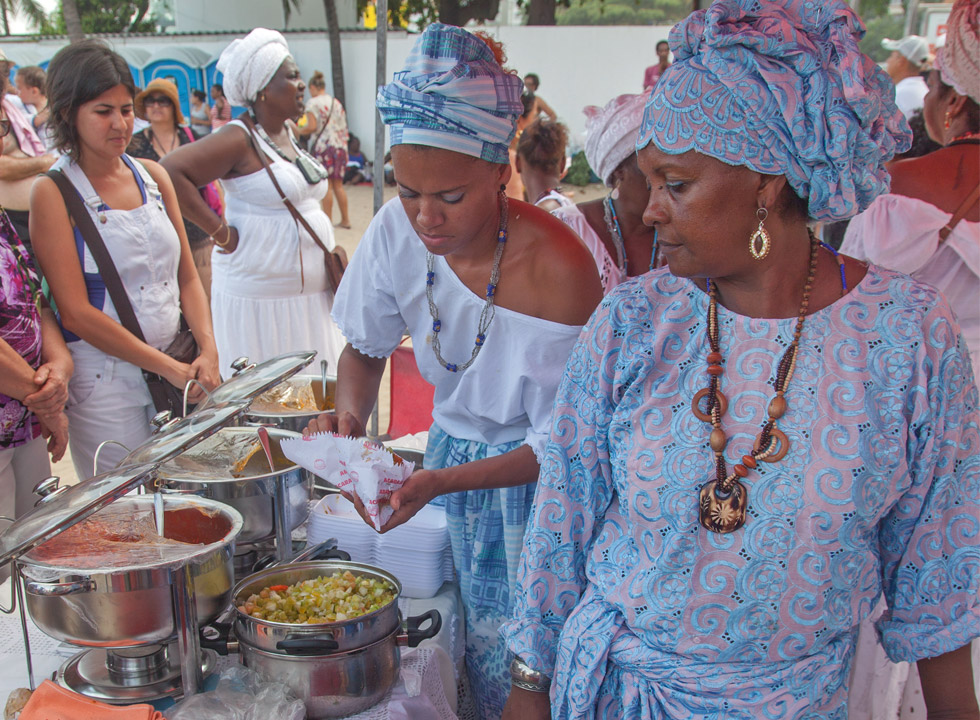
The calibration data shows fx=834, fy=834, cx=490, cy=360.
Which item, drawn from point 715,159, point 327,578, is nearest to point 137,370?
point 327,578

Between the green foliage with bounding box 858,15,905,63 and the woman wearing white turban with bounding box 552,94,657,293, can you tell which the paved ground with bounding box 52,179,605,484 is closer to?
the woman wearing white turban with bounding box 552,94,657,293

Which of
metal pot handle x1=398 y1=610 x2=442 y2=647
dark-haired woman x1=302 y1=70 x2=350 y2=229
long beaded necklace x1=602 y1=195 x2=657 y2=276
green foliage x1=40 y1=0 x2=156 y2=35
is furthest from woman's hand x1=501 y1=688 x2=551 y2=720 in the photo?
green foliage x1=40 y1=0 x2=156 y2=35

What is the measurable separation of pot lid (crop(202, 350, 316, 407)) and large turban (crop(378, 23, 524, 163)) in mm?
663

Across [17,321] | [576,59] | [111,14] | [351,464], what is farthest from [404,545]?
[111,14]

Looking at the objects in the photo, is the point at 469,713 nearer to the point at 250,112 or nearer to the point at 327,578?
the point at 327,578

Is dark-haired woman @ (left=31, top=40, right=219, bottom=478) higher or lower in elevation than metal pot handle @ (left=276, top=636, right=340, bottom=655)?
higher

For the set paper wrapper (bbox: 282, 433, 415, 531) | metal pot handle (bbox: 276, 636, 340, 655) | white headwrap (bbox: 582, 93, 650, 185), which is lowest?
metal pot handle (bbox: 276, 636, 340, 655)

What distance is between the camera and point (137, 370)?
2.93m

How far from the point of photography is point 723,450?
136 centimetres

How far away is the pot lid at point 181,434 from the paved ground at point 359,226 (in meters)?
4.07

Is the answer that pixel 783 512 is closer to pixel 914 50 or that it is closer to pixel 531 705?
pixel 531 705

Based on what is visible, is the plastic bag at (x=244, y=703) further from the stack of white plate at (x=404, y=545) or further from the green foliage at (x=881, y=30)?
the green foliage at (x=881, y=30)

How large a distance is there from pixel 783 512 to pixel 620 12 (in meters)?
21.4

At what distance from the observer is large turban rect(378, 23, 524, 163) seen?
6.08 ft
